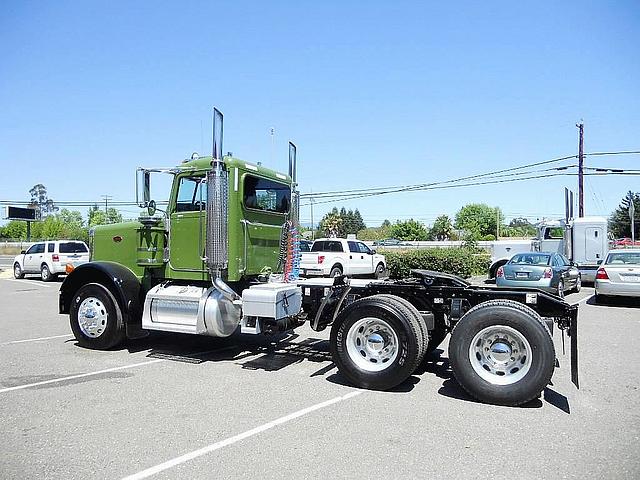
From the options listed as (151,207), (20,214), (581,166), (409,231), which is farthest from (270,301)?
(409,231)

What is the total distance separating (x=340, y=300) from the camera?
23.1 feet

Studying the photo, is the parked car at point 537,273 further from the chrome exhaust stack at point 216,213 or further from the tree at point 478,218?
the tree at point 478,218

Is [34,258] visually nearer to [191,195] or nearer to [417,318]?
[191,195]

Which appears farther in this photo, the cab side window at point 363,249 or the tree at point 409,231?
the tree at point 409,231

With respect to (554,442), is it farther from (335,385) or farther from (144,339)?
(144,339)

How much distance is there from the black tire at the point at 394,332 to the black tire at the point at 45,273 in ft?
71.2

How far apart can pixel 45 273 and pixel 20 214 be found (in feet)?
66.2

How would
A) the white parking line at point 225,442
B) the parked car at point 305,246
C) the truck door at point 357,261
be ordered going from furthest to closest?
the parked car at point 305,246
the truck door at point 357,261
the white parking line at point 225,442

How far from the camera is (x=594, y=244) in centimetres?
2230

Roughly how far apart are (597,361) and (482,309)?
312 cm

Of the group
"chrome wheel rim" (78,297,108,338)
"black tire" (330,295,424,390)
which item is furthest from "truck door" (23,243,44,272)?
"black tire" (330,295,424,390)

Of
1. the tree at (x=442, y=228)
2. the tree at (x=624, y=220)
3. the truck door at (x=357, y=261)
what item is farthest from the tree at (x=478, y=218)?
the truck door at (x=357, y=261)

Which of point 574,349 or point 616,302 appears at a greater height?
point 574,349

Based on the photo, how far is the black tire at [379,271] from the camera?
2479 centimetres
